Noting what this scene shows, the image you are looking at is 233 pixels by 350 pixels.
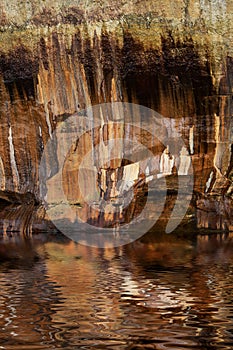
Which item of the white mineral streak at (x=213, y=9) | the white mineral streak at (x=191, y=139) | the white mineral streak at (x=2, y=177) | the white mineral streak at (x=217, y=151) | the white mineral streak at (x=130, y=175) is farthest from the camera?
the white mineral streak at (x=2, y=177)

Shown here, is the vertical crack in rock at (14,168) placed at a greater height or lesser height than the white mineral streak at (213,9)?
lesser

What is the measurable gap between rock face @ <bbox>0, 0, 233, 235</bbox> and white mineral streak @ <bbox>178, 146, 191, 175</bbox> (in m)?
0.04

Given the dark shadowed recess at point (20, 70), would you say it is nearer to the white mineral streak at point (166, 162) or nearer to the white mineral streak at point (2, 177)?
the white mineral streak at point (2, 177)

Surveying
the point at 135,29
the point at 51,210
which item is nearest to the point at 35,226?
the point at 51,210

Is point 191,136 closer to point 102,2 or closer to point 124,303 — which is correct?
point 102,2

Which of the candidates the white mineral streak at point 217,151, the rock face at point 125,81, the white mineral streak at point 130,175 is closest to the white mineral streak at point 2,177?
the rock face at point 125,81

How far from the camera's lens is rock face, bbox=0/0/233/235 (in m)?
19.8

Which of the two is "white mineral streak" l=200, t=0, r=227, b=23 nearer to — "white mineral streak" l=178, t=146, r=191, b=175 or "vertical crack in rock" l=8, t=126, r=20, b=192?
"white mineral streak" l=178, t=146, r=191, b=175

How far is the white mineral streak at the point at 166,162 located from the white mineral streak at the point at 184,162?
328 mm

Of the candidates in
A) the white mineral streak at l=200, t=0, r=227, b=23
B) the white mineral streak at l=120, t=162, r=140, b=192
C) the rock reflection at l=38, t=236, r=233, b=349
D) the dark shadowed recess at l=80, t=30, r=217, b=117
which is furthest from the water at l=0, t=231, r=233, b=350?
the white mineral streak at l=200, t=0, r=227, b=23

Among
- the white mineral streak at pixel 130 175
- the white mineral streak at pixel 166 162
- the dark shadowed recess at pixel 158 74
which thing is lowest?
the white mineral streak at pixel 130 175

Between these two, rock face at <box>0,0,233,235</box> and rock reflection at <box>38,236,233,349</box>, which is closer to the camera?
rock reflection at <box>38,236,233,349</box>

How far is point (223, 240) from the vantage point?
19625mm

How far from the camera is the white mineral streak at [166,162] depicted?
21078mm
